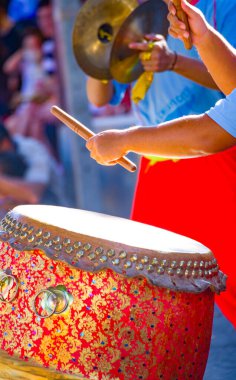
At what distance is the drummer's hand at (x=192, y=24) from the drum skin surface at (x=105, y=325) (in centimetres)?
60

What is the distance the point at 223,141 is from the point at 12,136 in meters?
4.35

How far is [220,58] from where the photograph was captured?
2.16 m

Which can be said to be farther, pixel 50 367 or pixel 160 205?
pixel 160 205

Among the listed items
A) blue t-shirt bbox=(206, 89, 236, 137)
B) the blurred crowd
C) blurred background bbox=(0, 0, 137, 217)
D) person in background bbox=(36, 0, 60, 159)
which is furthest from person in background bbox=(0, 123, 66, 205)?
blue t-shirt bbox=(206, 89, 236, 137)

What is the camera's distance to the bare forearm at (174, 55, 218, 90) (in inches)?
106

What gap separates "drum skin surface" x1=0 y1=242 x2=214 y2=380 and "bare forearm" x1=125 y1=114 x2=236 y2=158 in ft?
1.09

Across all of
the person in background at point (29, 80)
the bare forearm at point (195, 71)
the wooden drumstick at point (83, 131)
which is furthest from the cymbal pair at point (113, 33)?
the person in background at point (29, 80)

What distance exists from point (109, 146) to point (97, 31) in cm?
98

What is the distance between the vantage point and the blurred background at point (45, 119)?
586cm

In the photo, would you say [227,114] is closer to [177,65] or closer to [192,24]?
[192,24]

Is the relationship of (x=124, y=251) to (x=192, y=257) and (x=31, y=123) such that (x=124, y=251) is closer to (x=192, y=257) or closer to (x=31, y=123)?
(x=192, y=257)

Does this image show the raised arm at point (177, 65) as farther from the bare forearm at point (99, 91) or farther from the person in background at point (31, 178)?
the person in background at point (31, 178)

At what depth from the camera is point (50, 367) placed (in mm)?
2082

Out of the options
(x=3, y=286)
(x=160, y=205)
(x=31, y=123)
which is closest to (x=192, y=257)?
(x=3, y=286)
